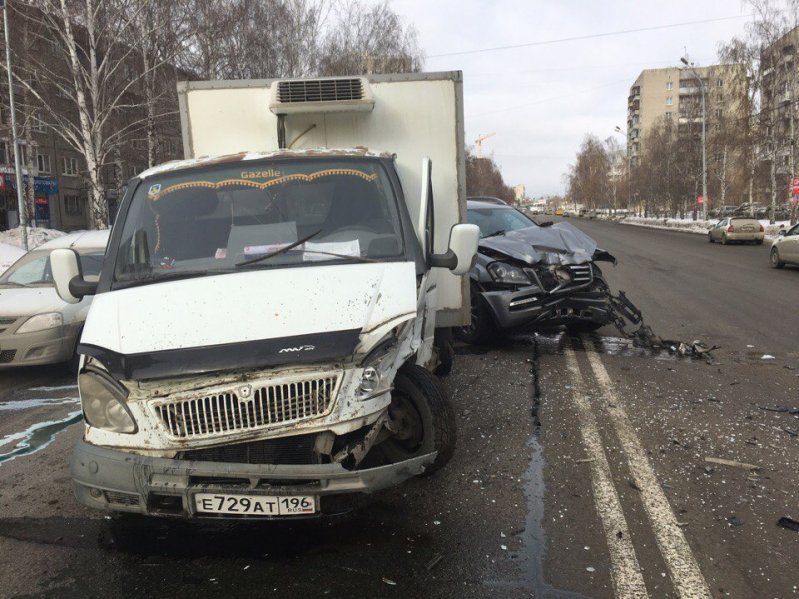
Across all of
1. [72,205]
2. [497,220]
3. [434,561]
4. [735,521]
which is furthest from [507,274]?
[72,205]

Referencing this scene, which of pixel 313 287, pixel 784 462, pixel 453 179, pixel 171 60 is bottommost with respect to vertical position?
pixel 784 462

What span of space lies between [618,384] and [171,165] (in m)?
4.44

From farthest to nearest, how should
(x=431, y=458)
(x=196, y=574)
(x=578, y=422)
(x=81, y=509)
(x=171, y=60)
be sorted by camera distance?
(x=171, y=60), (x=578, y=422), (x=81, y=509), (x=431, y=458), (x=196, y=574)

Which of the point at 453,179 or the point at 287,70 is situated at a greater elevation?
the point at 287,70

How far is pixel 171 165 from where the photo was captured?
4.29m

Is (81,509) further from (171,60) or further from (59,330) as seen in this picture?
(171,60)

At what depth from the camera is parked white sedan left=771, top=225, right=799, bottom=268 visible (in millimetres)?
15586

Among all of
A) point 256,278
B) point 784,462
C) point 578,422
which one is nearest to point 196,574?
point 256,278

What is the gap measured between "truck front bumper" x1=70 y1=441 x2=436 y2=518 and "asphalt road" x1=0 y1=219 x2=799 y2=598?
1.29 ft

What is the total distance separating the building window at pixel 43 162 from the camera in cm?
4398

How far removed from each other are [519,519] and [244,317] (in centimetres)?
187

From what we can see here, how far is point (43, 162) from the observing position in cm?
4456

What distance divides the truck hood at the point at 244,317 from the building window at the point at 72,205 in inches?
1983

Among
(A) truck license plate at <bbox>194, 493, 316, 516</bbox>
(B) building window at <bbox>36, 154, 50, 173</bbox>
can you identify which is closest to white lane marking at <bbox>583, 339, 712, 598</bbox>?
(A) truck license plate at <bbox>194, 493, 316, 516</bbox>
